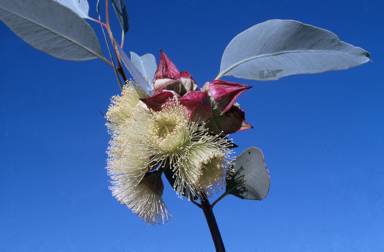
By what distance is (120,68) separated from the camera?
1133 millimetres

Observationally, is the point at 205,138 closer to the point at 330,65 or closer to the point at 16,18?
the point at 330,65

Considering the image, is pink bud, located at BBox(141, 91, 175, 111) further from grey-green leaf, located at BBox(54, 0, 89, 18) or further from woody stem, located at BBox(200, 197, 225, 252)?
grey-green leaf, located at BBox(54, 0, 89, 18)

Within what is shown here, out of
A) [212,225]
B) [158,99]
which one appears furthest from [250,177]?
[158,99]

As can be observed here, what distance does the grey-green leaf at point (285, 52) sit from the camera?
3.09 ft

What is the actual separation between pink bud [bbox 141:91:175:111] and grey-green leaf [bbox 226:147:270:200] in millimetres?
353

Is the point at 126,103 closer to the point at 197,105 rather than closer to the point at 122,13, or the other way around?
Result: the point at 197,105

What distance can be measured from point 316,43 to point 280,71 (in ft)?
0.50

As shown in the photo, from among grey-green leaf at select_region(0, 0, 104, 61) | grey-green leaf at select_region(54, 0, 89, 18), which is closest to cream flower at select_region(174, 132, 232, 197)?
grey-green leaf at select_region(0, 0, 104, 61)

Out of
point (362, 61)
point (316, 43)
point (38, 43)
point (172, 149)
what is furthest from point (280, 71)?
point (38, 43)

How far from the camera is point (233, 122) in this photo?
97 centimetres

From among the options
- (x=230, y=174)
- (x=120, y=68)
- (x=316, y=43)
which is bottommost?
(x=230, y=174)

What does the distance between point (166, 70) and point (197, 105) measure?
0.21 m

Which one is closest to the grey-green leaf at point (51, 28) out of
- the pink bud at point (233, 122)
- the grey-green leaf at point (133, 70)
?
the grey-green leaf at point (133, 70)

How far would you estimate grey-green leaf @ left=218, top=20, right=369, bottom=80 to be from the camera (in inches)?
37.1
